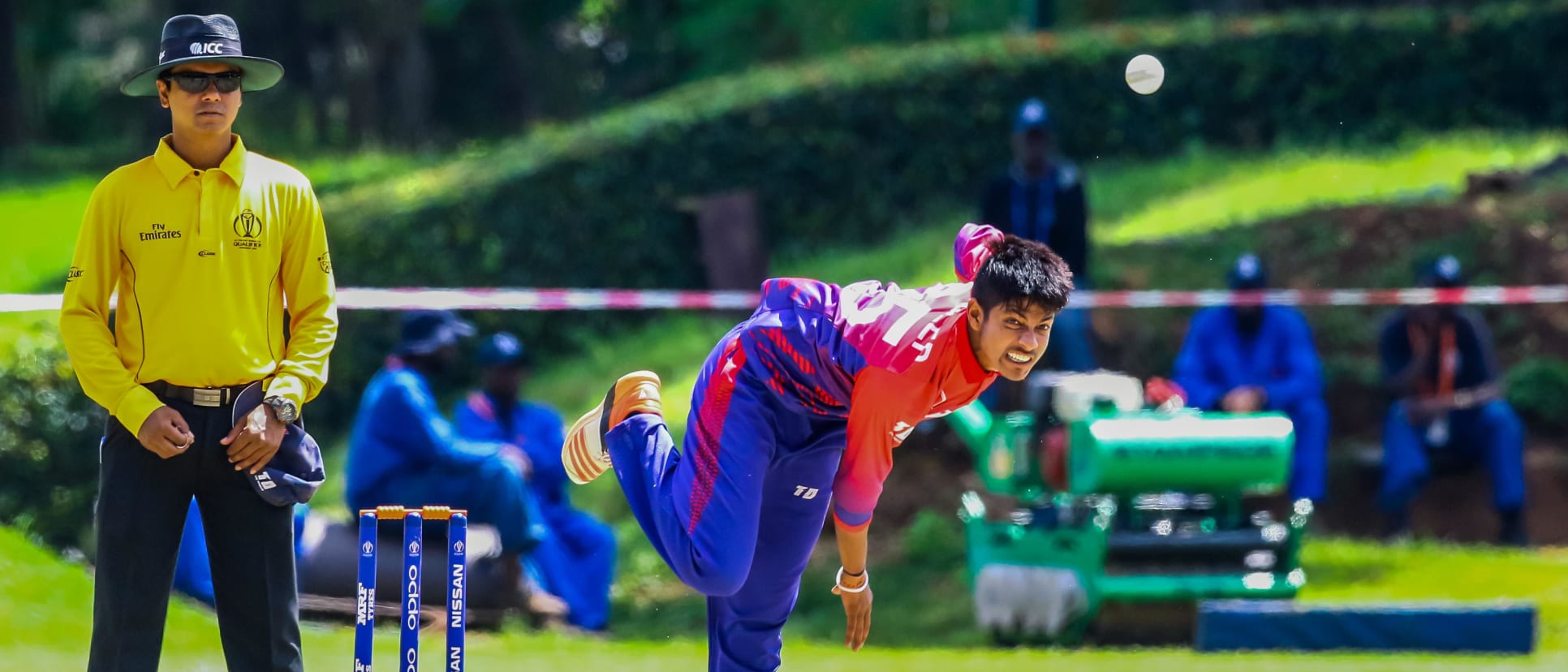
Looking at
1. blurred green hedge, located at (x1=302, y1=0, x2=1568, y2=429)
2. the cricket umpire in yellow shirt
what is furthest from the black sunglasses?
blurred green hedge, located at (x1=302, y1=0, x2=1568, y2=429)

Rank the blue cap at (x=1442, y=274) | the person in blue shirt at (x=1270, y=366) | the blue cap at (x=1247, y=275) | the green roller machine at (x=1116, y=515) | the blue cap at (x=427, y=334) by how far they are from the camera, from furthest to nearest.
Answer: the blue cap at (x=1442, y=274) → the blue cap at (x=1247, y=275) → the person in blue shirt at (x=1270, y=366) → the blue cap at (x=427, y=334) → the green roller machine at (x=1116, y=515)

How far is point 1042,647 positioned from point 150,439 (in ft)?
17.3

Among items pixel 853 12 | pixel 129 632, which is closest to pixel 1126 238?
pixel 129 632

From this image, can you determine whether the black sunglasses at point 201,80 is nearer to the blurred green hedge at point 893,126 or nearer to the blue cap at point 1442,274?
the blue cap at point 1442,274

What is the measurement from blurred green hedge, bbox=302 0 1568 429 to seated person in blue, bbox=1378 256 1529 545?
669 cm

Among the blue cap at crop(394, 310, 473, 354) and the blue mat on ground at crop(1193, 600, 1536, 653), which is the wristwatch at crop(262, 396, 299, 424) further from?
the blue mat on ground at crop(1193, 600, 1536, 653)

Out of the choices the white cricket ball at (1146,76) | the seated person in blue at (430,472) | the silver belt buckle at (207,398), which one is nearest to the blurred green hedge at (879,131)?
the seated person in blue at (430,472)

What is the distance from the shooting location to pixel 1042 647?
30.2ft

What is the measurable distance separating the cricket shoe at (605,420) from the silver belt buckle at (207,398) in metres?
1.25

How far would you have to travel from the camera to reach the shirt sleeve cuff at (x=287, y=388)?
5094mm

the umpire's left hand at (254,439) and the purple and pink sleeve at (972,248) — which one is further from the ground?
the purple and pink sleeve at (972,248)

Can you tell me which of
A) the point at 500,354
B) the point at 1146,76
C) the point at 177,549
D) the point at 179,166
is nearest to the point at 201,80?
the point at 179,166

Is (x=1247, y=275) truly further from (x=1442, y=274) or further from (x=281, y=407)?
(x=281, y=407)

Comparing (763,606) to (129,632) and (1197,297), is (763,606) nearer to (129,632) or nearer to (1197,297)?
(129,632)
